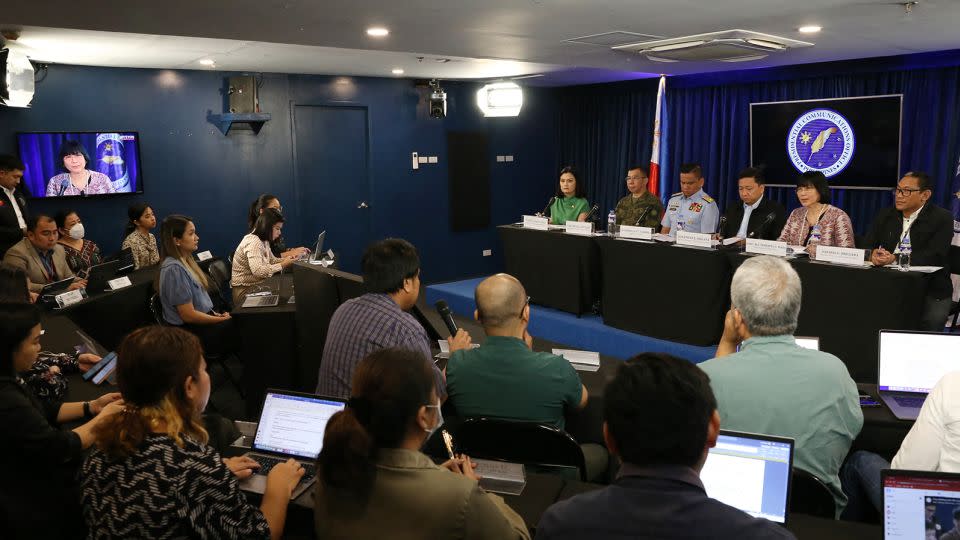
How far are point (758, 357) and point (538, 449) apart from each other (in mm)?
702

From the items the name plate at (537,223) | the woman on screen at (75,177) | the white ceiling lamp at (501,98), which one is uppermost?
the white ceiling lamp at (501,98)

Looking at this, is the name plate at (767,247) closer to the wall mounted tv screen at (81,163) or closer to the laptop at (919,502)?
the laptop at (919,502)

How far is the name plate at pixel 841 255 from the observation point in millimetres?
4445

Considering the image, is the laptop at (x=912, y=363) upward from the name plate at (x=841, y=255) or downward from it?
downward

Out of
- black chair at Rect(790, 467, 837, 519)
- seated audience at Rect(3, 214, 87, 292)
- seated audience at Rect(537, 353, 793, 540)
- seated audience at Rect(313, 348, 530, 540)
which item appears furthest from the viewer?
seated audience at Rect(3, 214, 87, 292)

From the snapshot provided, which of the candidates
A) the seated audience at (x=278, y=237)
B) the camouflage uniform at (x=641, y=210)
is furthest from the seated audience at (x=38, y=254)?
the camouflage uniform at (x=641, y=210)

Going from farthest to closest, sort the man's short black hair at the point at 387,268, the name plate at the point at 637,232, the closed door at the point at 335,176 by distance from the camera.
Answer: the closed door at the point at 335,176 < the name plate at the point at 637,232 < the man's short black hair at the point at 387,268

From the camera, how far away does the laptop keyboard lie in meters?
2.72

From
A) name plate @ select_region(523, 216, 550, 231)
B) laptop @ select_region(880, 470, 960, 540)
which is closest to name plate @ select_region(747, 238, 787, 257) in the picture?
name plate @ select_region(523, 216, 550, 231)

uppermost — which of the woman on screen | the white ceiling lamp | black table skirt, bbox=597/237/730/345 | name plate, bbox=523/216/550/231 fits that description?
the white ceiling lamp

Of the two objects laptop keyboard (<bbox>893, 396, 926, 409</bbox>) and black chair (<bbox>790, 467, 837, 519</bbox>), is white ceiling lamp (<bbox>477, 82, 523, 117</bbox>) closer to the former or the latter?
laptop keyboard (<bbox>893, 396, 926, 409</bbox>)

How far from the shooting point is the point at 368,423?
1.47 meters

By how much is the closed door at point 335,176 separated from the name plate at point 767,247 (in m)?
5.22

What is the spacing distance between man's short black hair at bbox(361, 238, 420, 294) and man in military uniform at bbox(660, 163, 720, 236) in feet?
12.4
